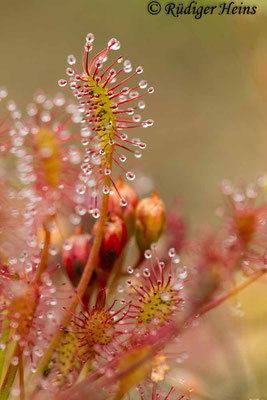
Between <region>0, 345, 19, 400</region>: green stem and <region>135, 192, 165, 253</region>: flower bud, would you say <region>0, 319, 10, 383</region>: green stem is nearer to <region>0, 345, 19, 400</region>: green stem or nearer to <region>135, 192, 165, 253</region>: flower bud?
<region>0, 345, 19, 400</region>: green stem

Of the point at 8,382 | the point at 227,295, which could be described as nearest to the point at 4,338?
the point at 8,382

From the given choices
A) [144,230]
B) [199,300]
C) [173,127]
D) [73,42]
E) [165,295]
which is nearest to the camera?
[199,300]

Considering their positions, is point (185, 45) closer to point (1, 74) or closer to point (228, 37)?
point (228, 37)

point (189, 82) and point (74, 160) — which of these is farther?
point (189, 82)

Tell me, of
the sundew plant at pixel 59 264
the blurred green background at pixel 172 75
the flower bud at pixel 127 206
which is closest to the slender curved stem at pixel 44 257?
the sundew plant at pixel 59 264

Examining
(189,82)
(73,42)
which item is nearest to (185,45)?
(189,82)

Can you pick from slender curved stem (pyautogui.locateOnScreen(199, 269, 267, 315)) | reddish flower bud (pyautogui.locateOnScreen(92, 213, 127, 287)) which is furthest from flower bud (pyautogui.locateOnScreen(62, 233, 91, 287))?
slender curved stem (pyautogui.locateOnScreen(199, 269, 267, 315))

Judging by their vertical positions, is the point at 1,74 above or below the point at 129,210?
above
